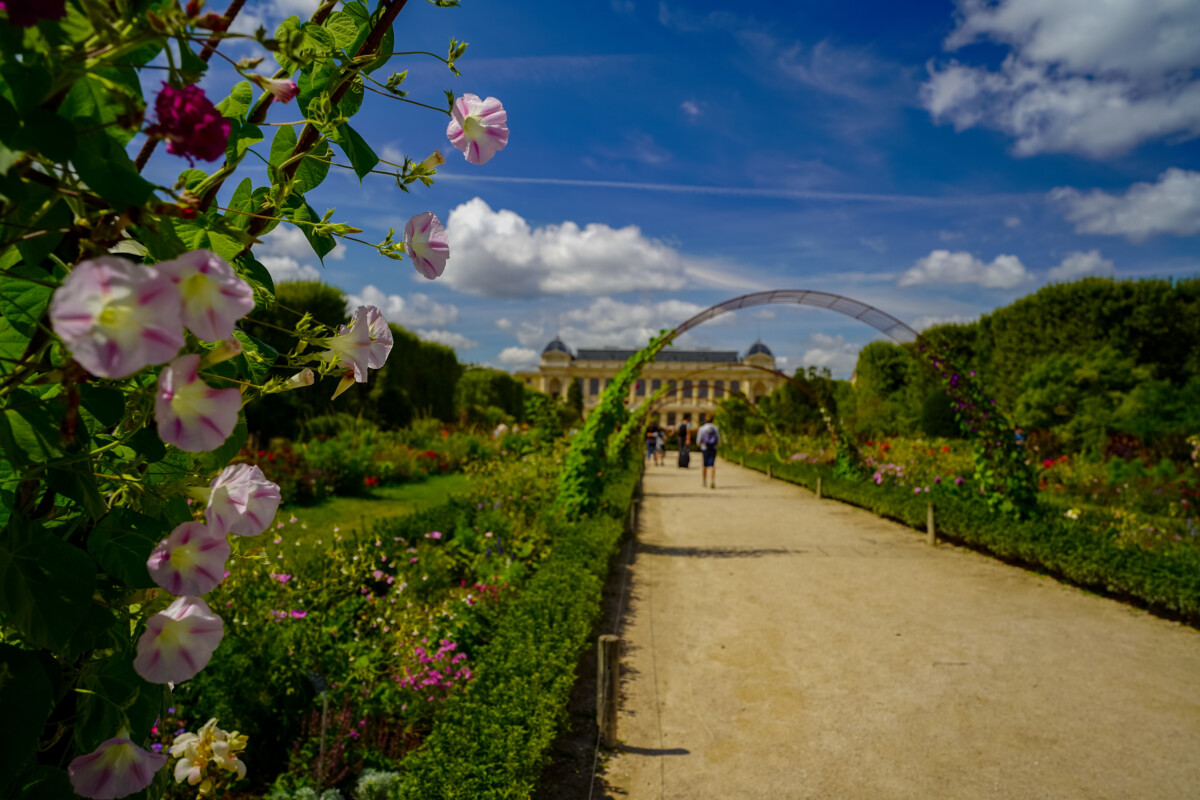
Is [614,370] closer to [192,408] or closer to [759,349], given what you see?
[759,349]

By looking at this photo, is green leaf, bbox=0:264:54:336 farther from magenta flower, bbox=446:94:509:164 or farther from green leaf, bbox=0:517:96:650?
magenta flower, bbox=446:94:509:164

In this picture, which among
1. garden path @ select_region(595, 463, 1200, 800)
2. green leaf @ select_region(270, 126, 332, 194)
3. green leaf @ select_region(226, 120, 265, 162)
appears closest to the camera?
green leaf @ select_region(226, 120, 265, 162)

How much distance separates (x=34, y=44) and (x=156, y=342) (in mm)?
331

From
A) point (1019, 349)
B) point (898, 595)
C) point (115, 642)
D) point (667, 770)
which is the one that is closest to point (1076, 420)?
point (1019, 349)

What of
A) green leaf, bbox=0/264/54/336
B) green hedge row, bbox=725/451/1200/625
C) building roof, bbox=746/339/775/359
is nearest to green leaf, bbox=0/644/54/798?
green leaf, bbox=0/264/54/336

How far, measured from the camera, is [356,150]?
886 mm

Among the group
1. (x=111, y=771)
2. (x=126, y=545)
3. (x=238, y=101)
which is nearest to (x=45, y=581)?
(x=126, y=545)

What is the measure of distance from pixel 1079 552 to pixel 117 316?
323 inches

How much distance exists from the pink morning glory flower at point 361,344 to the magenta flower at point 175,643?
0.96 ft

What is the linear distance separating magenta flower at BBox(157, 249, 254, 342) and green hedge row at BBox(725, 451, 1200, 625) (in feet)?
24.3

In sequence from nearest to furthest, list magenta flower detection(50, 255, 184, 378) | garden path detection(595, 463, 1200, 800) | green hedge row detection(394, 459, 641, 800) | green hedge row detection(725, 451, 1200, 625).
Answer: magenta flower detection(50, 255, 184, 378) < green hedge row detection(394, 459, 641, 800) < garden path detection(595, 463, 1200, 800) < green hedge row detection(725, 451, 1200, 625)

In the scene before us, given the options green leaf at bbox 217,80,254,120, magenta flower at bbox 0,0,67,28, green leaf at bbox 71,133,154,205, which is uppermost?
green leaf at bbox 217,80,254,120

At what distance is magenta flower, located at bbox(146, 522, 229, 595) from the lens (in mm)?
697

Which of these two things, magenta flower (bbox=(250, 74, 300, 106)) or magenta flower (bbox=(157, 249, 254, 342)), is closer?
magenta flower (bbox=(157, 249, 254, 342))
